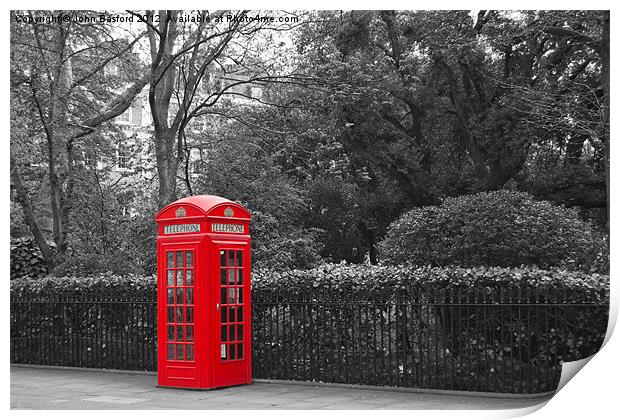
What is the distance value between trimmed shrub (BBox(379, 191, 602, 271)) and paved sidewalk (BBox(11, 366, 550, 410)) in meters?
2.89

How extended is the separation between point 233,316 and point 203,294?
→ 66cm

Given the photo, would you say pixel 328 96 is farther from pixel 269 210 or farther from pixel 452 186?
pixel 452 186

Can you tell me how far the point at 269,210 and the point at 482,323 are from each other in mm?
7856

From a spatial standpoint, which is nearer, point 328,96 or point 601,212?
point 328,96

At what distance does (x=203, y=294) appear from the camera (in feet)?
33.3

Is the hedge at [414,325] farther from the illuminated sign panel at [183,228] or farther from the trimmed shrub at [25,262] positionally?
the trimmed shrub at [25,262]

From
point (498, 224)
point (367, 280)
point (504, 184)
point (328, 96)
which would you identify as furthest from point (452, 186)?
point (367, 280)

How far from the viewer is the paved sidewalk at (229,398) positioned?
30.1ft

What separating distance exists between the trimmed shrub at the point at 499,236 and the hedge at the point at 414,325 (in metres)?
1.59

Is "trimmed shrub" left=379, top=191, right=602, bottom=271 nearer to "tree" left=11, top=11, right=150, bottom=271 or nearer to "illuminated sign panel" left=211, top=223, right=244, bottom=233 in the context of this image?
"illuminated sign panel" left=211, top=223, right=244, bottom=233

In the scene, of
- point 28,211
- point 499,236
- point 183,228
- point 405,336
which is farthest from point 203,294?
point 28,211

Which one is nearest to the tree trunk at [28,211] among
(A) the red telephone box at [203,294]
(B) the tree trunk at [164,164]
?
(B) the tree trunk at [164,164]
